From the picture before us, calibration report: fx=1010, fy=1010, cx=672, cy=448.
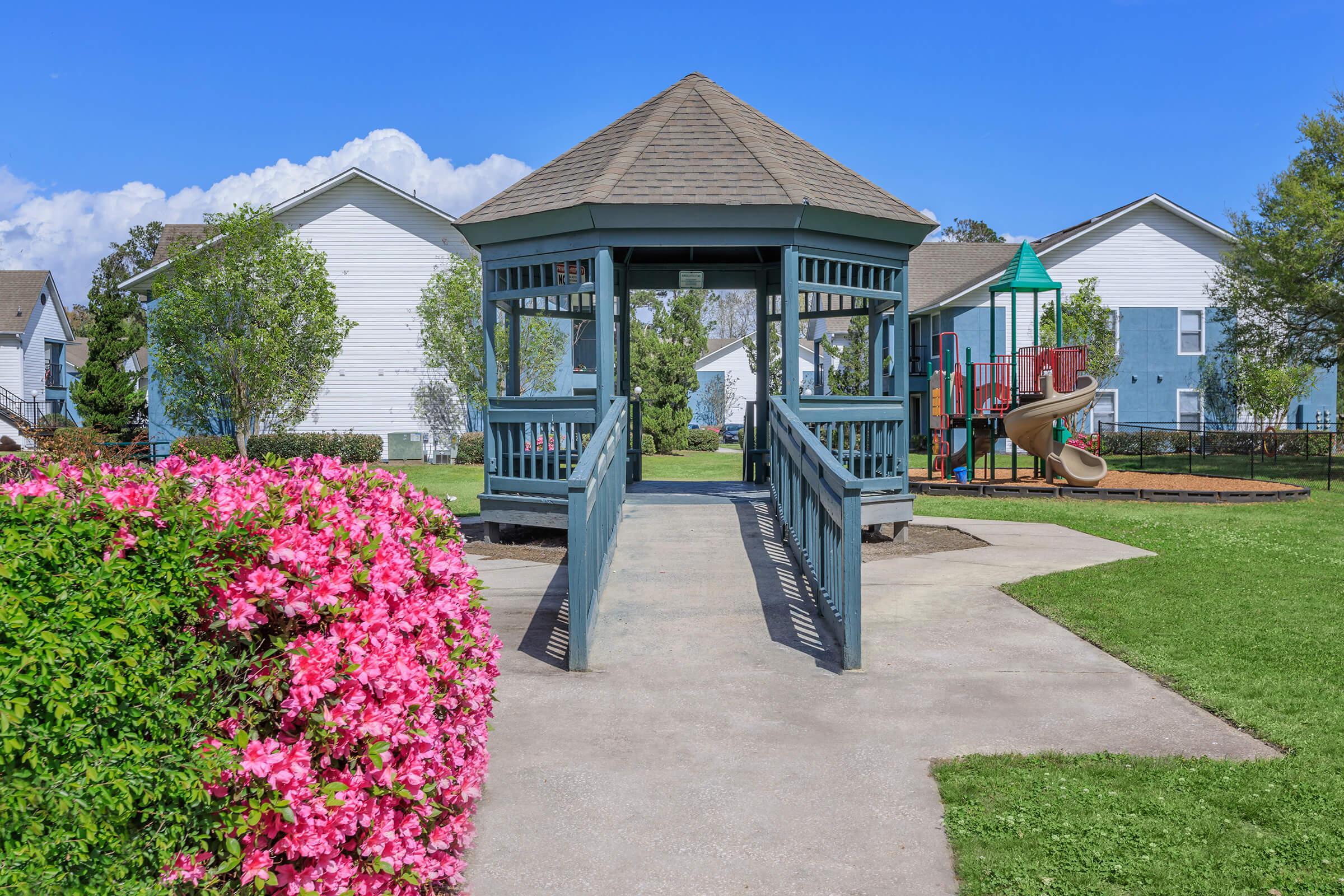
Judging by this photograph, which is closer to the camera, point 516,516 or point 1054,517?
point 516,516

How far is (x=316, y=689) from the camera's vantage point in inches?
114

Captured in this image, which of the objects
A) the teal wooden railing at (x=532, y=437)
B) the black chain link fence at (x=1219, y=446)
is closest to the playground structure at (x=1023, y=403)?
the black chain link fence at (x=1219, y=446)

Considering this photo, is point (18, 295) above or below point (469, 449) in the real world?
above

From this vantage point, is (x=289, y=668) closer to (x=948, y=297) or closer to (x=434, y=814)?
(x=434, y=814)

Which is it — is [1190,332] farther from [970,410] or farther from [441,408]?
[441,408]

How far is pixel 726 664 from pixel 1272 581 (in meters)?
5.67

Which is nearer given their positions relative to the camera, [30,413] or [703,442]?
[703,442]

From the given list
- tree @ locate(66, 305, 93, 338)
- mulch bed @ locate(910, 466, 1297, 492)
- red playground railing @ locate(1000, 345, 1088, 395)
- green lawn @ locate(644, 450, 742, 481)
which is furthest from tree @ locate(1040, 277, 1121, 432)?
tree @ locate(66, 305, 93, 338)

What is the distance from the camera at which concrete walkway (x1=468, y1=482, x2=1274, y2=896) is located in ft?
12.5

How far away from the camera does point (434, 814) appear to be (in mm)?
3465

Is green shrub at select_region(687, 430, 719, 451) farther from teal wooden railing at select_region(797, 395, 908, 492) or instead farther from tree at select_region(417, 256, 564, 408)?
teal wooden railing at select_region(797, 395, 908, 492)

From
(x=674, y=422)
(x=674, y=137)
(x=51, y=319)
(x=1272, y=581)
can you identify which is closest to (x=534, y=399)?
(x=674, y=137)

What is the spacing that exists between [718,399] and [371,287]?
24.7 m

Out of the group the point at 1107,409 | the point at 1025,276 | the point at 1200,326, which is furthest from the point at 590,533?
the point at 1200,326
